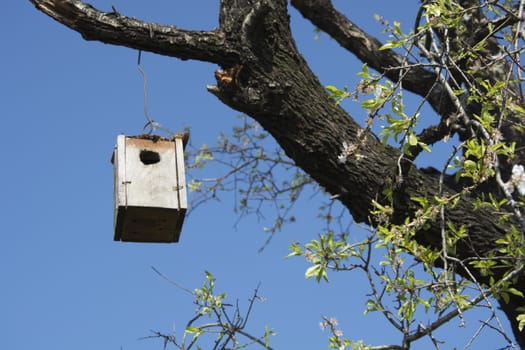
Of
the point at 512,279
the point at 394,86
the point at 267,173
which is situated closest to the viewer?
the point at 394,86

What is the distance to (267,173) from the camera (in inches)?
228

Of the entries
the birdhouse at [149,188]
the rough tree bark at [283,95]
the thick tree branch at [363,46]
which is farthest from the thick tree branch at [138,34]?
the thick tree branch at [363,46]

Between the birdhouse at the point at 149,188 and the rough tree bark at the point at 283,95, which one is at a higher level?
the rough tree bark at the point at 283,95

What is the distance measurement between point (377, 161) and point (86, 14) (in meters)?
1.45

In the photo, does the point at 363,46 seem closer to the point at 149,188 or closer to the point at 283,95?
the point at 283,95

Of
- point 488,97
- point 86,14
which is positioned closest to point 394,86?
point 488,97

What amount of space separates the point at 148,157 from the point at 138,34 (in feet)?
1.70

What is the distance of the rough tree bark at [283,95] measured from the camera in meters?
3.40

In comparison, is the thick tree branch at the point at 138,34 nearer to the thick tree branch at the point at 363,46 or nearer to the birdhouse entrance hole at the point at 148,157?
the birdhouse entrance hole at the point at 148,157

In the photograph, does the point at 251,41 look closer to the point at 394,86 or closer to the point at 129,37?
the point at 129,37

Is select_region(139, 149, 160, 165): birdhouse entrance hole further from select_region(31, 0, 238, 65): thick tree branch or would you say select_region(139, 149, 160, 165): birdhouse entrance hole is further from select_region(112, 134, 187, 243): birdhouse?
select_region(31, 0, 238, 65): thick tree branch

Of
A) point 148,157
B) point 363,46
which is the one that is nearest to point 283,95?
point 148,157

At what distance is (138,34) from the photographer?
339 centimetres

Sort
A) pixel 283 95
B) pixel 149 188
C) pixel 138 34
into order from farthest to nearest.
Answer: pixel 283 95, pixel 138 34, pixel 149 188
